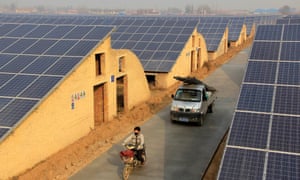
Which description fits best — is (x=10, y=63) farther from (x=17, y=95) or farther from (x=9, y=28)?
(x=9, y=28)

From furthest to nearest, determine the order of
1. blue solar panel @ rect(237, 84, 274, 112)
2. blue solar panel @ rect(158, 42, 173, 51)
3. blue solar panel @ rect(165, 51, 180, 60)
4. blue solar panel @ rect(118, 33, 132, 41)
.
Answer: blue solar panel @ rect(118, 33, 132, 41)
blue solar panel @ rect(158, 42, 173, 51)
blue solar panel @ rect(165, 51, 180, 60)
blue solar panel @ rect(237, 84, 274, 112)

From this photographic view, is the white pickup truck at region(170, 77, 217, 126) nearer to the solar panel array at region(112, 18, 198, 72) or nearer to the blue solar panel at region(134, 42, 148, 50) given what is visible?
the solar panel array at region(112, 18, 198, 72)

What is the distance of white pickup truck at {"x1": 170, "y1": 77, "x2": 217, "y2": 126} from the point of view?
63.1 feet

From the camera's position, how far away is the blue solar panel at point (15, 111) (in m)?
12.6

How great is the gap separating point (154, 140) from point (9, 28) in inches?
445

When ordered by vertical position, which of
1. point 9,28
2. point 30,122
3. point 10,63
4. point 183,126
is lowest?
point 183,126

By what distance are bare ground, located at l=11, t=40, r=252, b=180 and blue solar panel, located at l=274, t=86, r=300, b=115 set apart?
412cm

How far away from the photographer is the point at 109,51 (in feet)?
62.6

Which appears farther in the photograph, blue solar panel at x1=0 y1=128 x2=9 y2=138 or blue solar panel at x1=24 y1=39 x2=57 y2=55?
blue solar panel at x1=24 y1=39 x2=57 y2=55

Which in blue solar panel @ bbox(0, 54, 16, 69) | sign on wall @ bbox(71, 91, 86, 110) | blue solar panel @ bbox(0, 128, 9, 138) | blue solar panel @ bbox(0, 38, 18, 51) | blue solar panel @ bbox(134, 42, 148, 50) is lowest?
blue solar panel @ bbox(0, 128, 9, 138)

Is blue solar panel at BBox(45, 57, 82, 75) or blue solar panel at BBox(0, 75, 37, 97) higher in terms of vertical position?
blue solar panel at BBox(45, 57, 82, 75)

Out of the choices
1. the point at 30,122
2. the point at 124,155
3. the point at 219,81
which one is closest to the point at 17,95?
the point at 30,122

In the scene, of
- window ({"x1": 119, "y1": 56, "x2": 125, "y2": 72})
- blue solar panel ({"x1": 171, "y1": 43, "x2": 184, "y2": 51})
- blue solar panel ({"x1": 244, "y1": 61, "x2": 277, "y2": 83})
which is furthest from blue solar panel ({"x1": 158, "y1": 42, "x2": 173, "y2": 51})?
blue solar panel ({"x1": 244, "y1": 61, "x2": 277, "y2": 83})

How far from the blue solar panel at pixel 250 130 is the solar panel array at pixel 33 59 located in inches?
297
